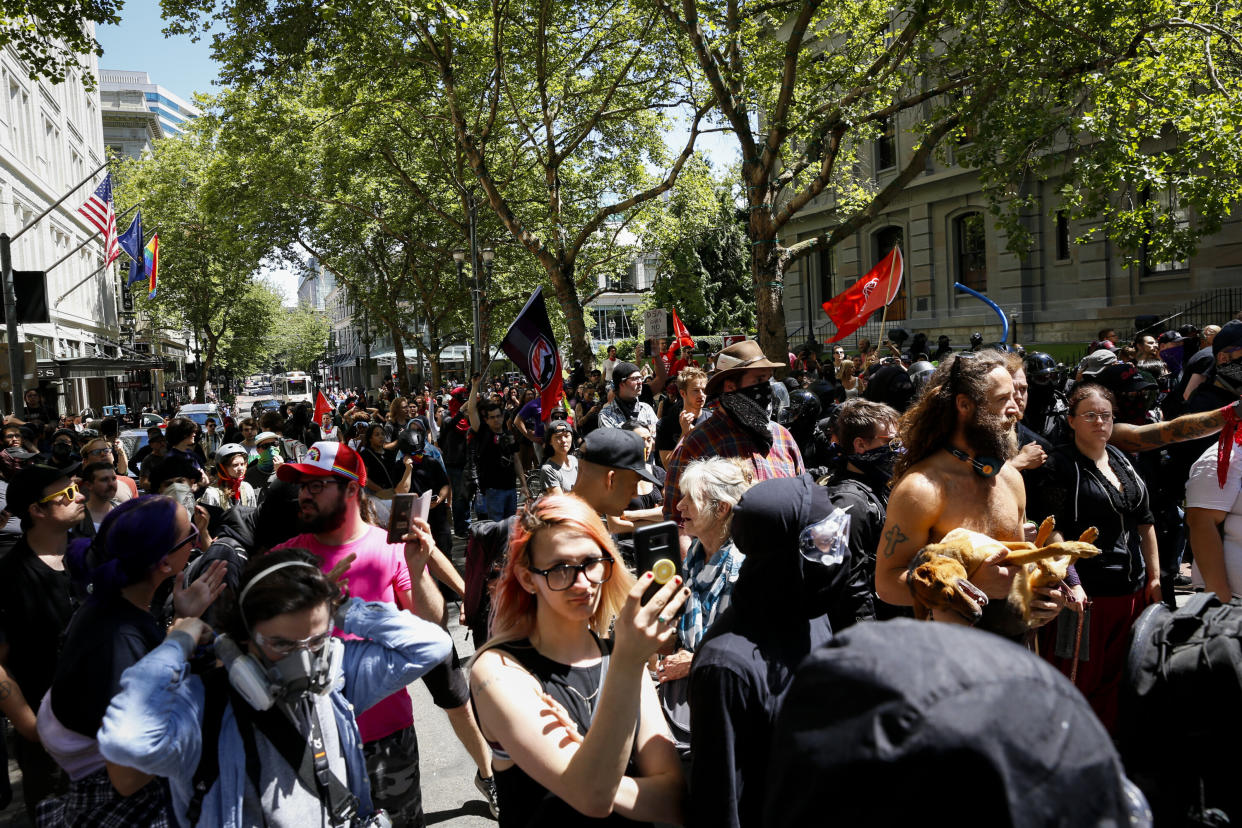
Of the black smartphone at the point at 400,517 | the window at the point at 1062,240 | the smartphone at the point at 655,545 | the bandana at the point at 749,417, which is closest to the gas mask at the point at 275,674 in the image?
the black smartphone at the point at 400,517

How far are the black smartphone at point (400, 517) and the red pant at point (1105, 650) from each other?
2578 millimetres

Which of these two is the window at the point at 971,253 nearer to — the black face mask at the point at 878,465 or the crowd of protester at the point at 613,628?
the crowd of protester at the point at 613,628

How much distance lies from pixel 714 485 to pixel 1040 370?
3433 mm

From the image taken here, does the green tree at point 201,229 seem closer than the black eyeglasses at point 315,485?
No

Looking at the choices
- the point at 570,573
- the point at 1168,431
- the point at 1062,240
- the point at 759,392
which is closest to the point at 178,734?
the point at 570,573

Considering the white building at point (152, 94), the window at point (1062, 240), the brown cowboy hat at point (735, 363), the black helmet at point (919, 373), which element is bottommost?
the black helmet at point (919, 373)

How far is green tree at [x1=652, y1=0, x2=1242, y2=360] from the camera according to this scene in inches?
419

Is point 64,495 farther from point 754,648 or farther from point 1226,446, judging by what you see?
point 1226,446

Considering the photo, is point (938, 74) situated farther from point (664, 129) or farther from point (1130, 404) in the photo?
point (664, 129)

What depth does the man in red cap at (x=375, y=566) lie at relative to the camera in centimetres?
341

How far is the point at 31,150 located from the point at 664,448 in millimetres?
31715

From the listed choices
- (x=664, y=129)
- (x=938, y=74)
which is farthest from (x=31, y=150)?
(x=938, y=74)

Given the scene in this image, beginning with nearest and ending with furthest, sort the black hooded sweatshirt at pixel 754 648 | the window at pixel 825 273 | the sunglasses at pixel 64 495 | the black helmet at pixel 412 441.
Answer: the black hooded sweatshirt at pixel 754 648 → the sunglasses at pixel 64 495 → the black helmet at pixel 412 441 → the window at pixel 825 273

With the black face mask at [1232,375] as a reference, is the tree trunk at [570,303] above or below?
above
